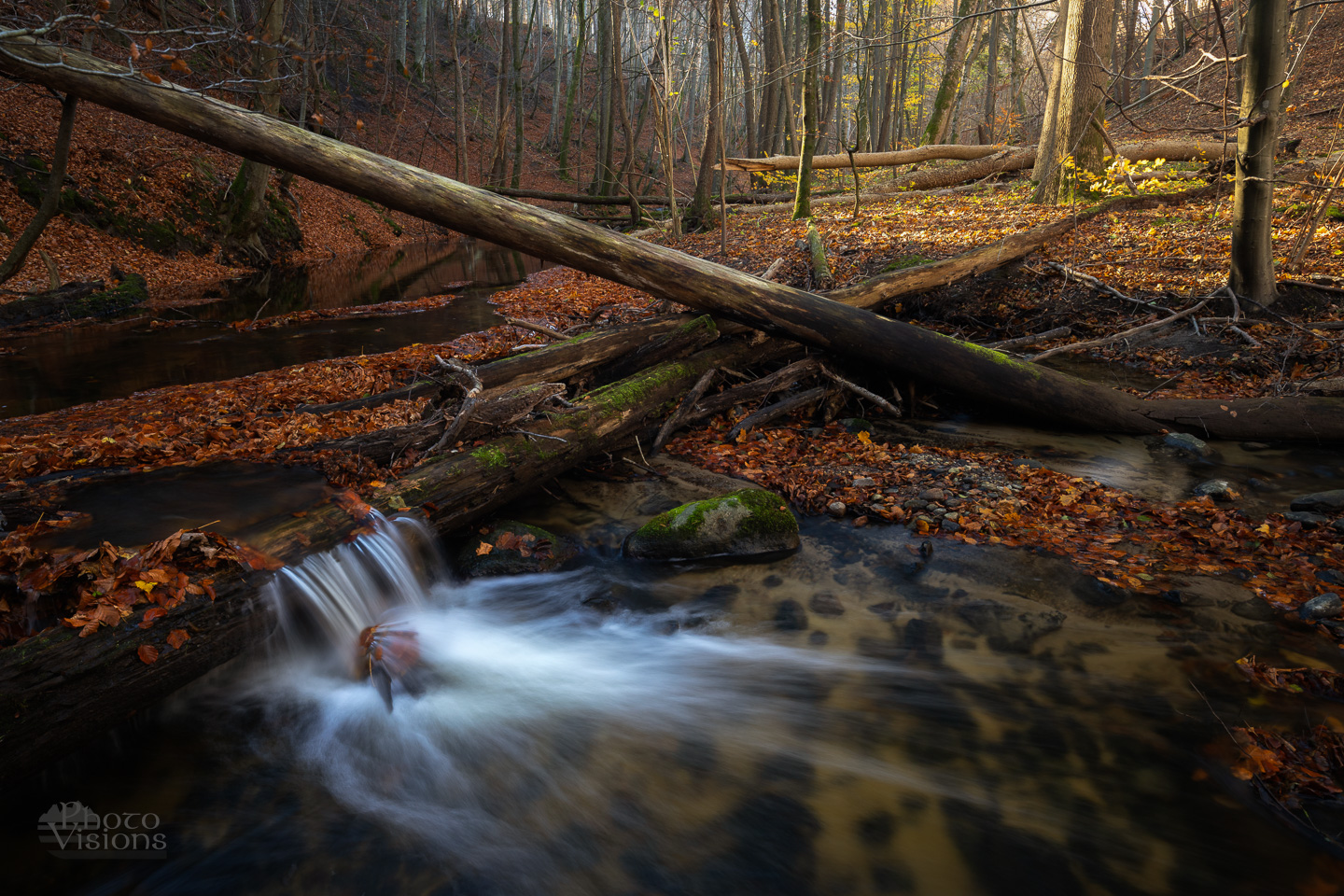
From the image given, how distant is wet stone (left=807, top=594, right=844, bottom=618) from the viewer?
4.75 meters

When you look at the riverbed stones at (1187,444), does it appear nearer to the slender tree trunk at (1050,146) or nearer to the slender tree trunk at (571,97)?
the slender tree trunk at (1050,146)

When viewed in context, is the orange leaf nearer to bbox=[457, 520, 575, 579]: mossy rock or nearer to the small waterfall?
the small waterfall

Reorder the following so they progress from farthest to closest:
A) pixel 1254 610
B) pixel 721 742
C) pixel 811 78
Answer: pixel 811 78 < pixel 1254 610 < pixel 721 742

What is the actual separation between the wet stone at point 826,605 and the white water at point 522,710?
425 millimetres

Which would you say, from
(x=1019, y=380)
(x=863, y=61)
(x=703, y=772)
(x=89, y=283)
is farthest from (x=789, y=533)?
(x=863, y=61)

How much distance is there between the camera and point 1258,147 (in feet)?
23.8

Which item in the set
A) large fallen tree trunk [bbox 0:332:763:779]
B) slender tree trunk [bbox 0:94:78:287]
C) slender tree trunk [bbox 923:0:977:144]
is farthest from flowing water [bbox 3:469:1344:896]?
slender tree trunk [bbox 923:0:977:144]

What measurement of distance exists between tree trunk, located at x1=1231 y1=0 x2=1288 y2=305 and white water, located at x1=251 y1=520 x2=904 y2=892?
22.9ft

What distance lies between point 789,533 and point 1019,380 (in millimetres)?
3274

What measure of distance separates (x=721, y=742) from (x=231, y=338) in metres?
11.3

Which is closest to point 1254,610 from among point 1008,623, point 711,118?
point 1008,623

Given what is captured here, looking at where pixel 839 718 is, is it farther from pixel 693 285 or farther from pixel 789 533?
pixel 693 285

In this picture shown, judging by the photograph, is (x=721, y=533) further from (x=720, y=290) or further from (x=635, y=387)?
(x=720, y=290)

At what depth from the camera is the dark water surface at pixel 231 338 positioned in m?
9.08
